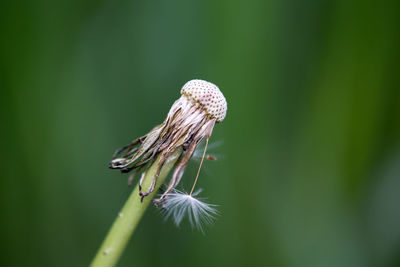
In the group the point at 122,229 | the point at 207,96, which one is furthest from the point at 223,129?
the point at 122,229

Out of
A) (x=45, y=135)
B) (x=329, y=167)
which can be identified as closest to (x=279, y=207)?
(x=329, y=167)

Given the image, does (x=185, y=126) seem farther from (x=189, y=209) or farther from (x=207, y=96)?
(x=189, y=209)

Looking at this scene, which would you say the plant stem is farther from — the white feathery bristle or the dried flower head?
the white feathery bristle

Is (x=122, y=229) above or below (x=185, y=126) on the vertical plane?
below

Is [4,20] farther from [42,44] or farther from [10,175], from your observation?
[10,175]

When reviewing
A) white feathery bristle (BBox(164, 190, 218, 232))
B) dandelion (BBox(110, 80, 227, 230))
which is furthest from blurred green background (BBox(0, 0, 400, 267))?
dandelion (BBox(110, 80, 227, 230))

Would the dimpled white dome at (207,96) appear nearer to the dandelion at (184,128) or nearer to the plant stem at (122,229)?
the dandelion at (184,128)
